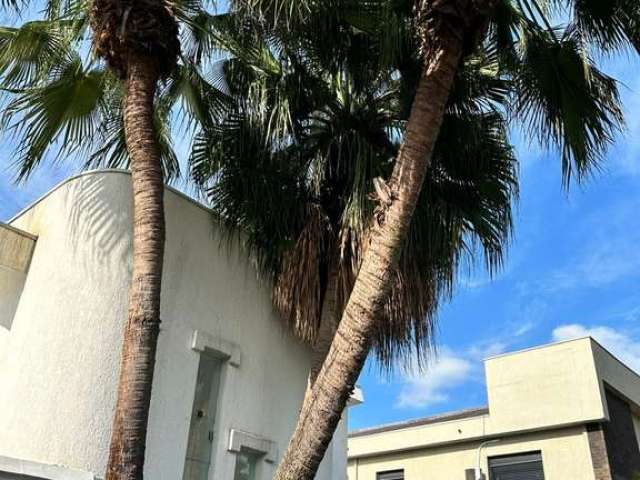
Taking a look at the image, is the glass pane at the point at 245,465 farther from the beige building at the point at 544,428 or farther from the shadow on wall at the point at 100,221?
the beige building at the point at 544,428

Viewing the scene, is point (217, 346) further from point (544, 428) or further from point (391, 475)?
point (391, 475)

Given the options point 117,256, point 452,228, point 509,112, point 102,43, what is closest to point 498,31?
point 509,112

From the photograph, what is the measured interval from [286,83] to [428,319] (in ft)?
11.7

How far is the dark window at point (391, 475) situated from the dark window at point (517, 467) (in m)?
3.23

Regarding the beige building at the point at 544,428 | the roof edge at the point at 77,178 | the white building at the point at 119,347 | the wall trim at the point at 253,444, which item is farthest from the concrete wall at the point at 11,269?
the beige building at the point at 544,428

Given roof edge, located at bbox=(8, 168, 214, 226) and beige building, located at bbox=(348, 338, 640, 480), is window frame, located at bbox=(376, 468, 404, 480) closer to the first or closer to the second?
beige building, located at bbox=(348, 338, 640, 480)

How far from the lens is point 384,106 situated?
8.82m

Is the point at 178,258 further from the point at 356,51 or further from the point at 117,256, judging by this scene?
the point at 356,51

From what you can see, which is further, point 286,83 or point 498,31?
point 286,83

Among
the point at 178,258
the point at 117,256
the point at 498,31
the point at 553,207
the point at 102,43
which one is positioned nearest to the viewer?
the point at 102,43

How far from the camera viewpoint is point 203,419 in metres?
8.42

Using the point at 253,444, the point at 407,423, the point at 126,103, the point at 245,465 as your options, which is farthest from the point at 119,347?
the point at 407,423

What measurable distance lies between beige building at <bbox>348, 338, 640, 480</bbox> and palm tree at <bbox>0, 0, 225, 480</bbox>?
1302 cm

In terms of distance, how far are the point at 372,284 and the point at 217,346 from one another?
3.80 m
